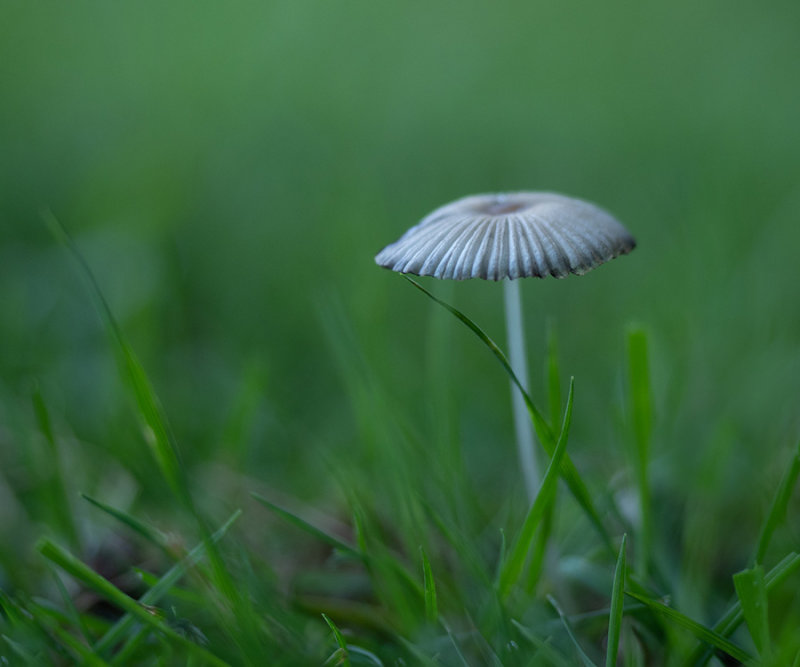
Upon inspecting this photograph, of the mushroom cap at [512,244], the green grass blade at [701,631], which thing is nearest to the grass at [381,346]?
the green grass blade at [701,631]

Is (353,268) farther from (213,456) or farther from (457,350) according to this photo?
(213,456)

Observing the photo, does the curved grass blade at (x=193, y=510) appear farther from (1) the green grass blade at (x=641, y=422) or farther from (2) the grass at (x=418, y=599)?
(1) the green grass blade at (x=641, y=422)

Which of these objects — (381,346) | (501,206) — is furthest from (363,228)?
(501,206)

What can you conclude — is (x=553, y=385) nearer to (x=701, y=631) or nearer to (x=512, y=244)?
(x=512, y=244)

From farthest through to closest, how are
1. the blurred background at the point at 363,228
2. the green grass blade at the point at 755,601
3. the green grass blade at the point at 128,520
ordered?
the blurred background at the point at 363,228
the green grass blade at the point at 128,520
the green grass blade at the point at 755,601

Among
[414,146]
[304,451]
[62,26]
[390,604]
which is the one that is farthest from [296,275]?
[62,26]

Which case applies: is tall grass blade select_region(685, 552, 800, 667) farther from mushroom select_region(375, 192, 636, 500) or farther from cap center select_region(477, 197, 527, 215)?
cap center select_region(477, 197, 527, 215)
